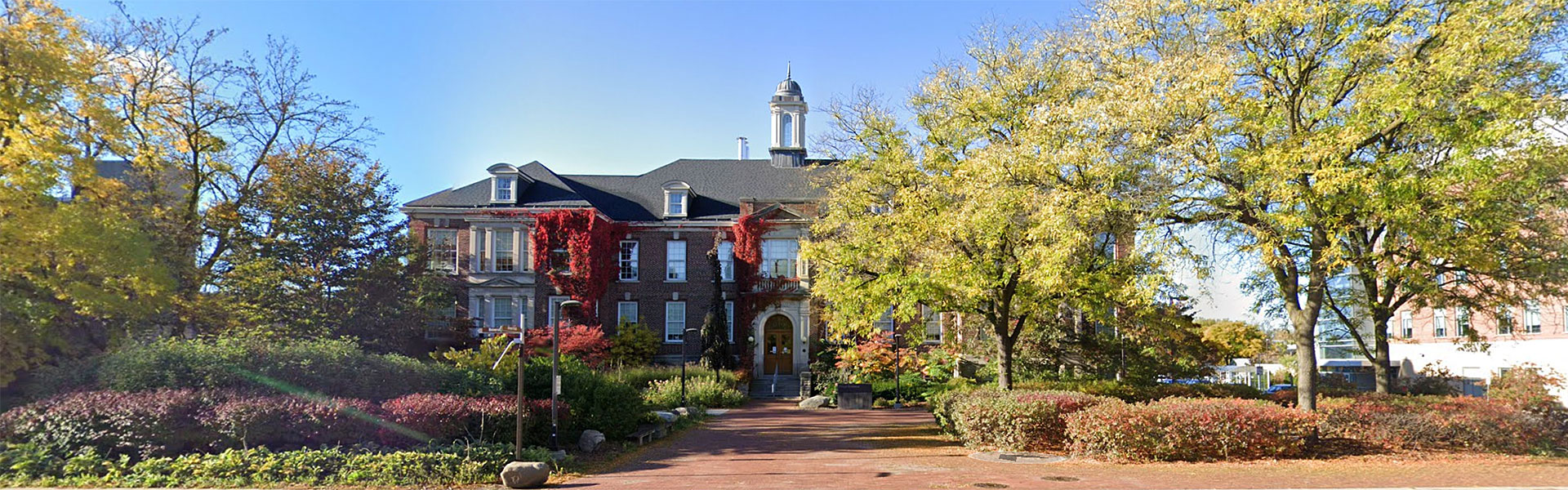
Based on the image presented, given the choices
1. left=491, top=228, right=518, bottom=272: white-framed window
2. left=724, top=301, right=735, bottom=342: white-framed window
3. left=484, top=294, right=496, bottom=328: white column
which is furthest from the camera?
left=724, top=301, right=735, bottom=342: white-framed window

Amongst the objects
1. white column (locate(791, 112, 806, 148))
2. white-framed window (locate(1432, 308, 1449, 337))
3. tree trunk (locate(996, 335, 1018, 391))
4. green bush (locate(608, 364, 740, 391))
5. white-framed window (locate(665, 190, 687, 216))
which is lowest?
green bush (locate(608, 364, 740, 391))

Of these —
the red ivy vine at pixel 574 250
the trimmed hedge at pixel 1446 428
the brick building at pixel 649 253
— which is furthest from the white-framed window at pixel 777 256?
the trimmed hedge at pixel 1446 428

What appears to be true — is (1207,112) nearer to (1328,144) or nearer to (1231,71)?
(1231,71)

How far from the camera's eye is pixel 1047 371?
27.8 metres

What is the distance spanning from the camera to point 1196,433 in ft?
48.8

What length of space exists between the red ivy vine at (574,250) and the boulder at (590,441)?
69.7 feet

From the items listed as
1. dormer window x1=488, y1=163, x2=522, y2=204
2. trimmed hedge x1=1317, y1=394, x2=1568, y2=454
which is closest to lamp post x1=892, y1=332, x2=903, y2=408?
trimmed hedge x1=1317, y1=394, x2=1568, y2=454

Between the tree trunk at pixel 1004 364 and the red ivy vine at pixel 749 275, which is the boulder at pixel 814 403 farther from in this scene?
the tree trunk at pixel 1004 364

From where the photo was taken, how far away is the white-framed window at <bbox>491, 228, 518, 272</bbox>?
38.9m

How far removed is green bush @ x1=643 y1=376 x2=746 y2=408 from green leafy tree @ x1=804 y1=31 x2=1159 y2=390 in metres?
6.66

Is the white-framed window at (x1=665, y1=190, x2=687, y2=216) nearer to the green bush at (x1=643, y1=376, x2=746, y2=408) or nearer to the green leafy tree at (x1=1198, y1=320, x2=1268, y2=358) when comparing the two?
the green bush at (x1=643, y1=376, x2=746, y2=408)

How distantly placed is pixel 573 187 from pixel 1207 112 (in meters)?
30.2

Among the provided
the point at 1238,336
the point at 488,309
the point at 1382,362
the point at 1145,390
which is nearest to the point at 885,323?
the point at 488,309

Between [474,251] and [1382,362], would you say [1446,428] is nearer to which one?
[1382,362]
